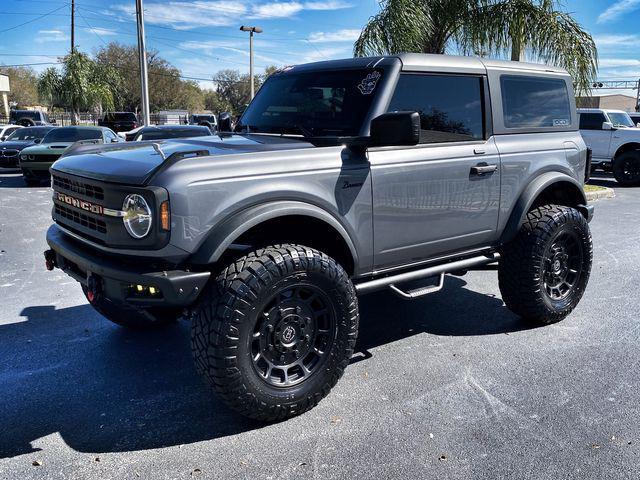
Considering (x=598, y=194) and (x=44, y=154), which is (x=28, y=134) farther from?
(x=598, y=194)

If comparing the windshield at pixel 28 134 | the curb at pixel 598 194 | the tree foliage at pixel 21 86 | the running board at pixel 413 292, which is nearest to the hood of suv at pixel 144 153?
the running board at pixel 413 292

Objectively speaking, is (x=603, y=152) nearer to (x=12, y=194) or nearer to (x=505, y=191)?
(x=505, y=191)

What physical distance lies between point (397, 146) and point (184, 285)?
63.8 inches

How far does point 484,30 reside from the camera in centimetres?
1047

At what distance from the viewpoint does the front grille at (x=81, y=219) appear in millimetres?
3135

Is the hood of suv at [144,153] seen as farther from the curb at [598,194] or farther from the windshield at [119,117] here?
the windshield at [119,117]

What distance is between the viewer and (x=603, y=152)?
50.8 ft

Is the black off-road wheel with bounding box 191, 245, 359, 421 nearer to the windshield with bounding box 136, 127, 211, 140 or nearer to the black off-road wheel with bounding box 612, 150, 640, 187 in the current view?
the windshield with bounding box 136, 127, 211, 140

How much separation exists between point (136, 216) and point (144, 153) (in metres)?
0.65

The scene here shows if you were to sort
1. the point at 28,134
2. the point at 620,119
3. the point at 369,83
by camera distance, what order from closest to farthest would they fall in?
the point at 369,83 < the point at 620,119 < the point at 28,134

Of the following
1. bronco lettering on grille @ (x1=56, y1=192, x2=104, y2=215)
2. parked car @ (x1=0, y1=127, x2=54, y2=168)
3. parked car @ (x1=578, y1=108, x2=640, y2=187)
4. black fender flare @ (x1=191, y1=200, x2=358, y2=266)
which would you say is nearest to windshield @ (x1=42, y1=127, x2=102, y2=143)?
parked car @ (x1=0, y1=127, x2=54, y2=168)

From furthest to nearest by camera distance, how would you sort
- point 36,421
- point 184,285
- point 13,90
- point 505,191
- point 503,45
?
1. point 13,90
2. point 503,45
3. point 505,191
4. point 36,421
5. point 184,285

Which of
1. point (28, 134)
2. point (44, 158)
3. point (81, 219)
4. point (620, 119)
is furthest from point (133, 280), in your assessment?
point (620, 119)

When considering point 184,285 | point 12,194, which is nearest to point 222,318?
point 184,285
